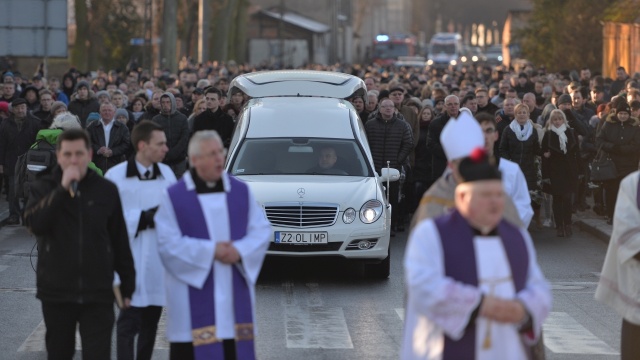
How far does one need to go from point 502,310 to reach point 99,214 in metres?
2.62

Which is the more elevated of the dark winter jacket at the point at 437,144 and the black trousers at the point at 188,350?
the dark winter jacket at the point at 437,144

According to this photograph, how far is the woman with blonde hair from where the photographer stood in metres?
18.9

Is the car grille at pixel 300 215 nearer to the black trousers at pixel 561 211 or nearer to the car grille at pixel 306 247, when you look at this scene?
the car grille at pixel 306 247

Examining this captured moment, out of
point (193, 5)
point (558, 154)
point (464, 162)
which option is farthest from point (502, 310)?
point (193, 5)

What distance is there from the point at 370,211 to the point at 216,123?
18.5 ft

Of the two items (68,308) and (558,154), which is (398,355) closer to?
(68,308)

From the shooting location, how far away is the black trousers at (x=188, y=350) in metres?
7.61

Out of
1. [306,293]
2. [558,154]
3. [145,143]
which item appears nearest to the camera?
[145,143]

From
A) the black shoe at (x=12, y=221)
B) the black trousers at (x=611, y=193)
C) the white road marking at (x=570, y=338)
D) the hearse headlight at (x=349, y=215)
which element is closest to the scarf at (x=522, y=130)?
the black trousers at (x=611, y=193)

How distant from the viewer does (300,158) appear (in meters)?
15.2

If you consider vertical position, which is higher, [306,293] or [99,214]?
[99,214]

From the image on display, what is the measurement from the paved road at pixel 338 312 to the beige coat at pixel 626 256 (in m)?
2.19

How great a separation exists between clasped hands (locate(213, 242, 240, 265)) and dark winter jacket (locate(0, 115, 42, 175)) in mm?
13055

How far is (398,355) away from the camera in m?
10.4
